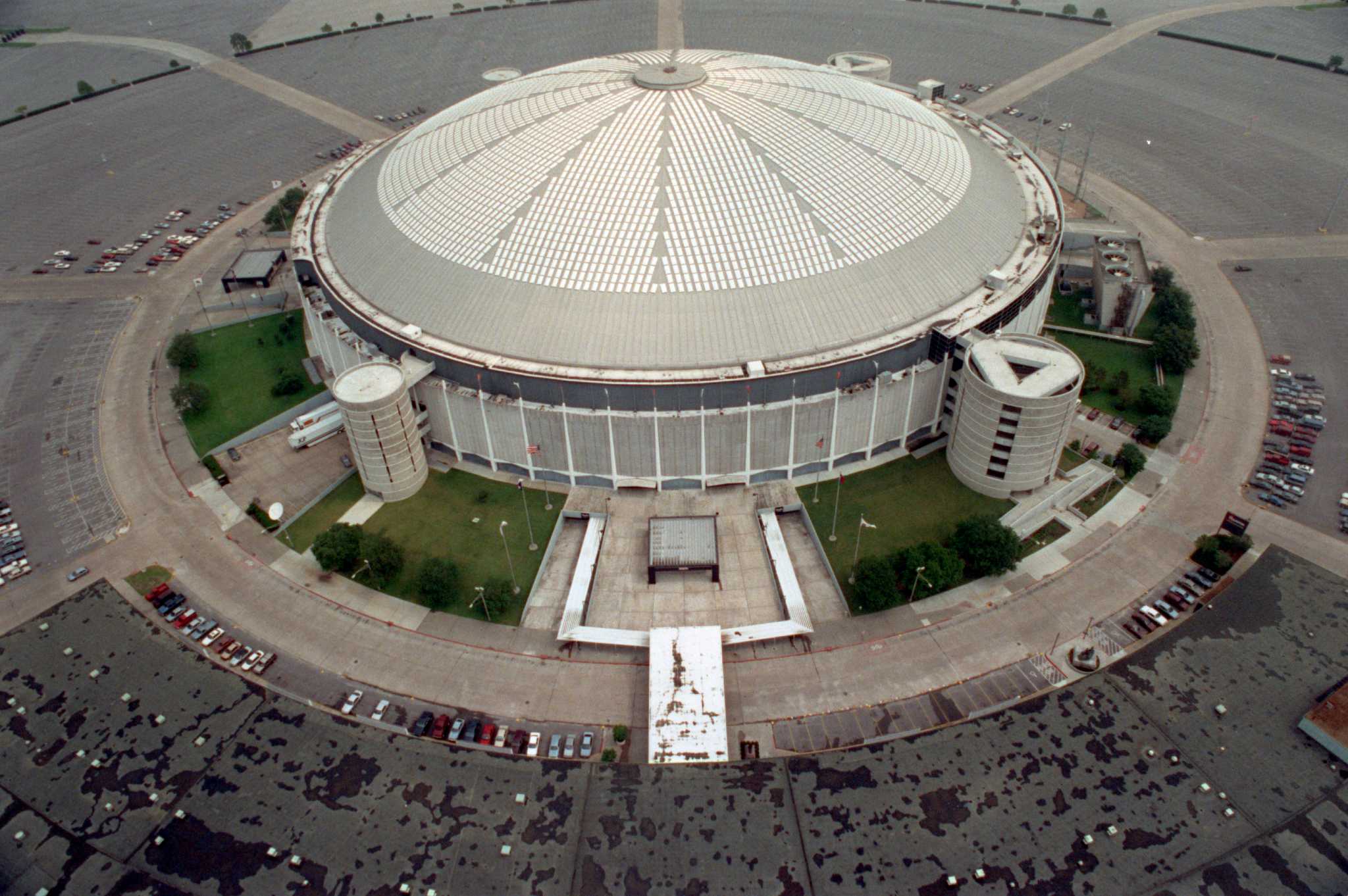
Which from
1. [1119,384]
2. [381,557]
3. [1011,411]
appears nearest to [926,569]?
[1011,411]

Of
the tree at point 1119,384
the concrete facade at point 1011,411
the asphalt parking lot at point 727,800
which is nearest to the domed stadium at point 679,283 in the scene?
the concrete facade at point 1011,411

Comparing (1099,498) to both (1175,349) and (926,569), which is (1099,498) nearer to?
(926,569)

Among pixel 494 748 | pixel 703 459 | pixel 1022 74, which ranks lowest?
pixel 494 748

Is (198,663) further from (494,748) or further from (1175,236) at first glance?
(1175,236)

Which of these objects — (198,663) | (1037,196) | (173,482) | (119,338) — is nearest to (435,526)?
(198,663)

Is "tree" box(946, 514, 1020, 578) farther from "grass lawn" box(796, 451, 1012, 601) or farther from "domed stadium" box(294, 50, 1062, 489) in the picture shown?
"domed stadium" box(294, 50, 1062, 489)

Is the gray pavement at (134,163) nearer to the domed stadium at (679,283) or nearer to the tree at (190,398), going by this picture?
the tree at (190,398)
